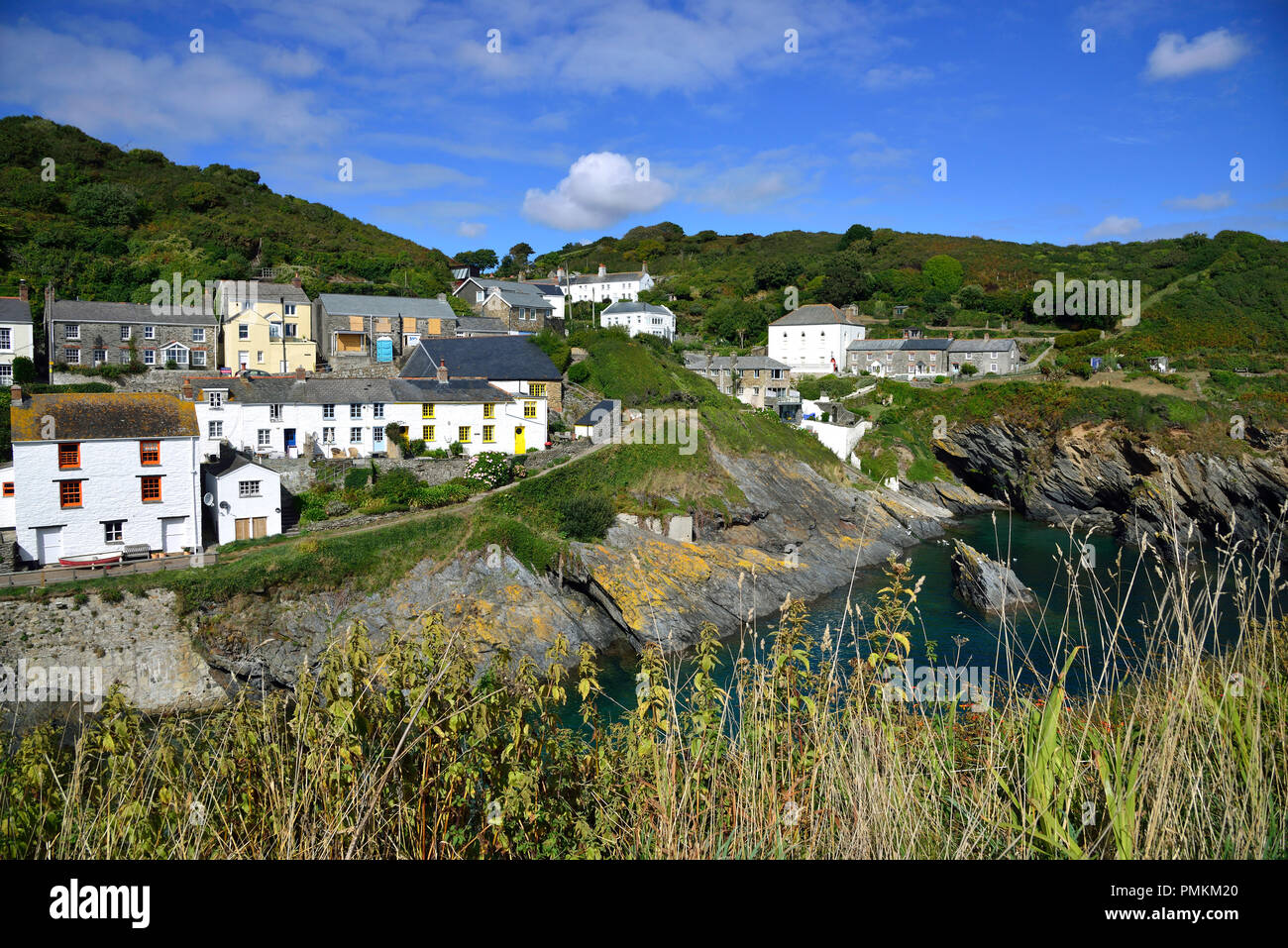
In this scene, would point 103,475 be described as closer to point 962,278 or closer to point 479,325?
point 479,325

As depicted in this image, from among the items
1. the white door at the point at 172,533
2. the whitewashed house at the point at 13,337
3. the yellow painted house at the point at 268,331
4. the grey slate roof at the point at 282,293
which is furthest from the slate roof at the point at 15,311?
the white door at the point at 172,533

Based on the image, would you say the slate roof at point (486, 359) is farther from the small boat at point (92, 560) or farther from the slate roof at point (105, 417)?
the small boat at point (92, 560)

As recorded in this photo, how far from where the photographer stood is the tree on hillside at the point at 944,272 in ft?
229

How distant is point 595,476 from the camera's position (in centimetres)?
2908

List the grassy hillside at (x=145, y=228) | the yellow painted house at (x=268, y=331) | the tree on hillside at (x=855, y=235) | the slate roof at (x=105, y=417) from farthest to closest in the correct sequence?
the tree on hillside at (x=855, y=235) → the grassy hillside at (x=145, y=228) → the yellow painted house at (x=268, y=331) → the slate roof at (x=105, y=417)

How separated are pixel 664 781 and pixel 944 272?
7611 centimetres

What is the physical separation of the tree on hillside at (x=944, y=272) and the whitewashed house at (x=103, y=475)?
212 feet

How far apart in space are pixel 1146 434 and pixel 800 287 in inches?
1486

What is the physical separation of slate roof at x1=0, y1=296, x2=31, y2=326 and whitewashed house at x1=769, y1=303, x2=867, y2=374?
147 ft

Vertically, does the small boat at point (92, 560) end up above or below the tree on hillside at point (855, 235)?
below

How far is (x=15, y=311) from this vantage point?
1225 inches

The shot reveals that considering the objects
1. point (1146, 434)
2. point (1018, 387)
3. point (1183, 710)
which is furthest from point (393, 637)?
point (1018, 387)

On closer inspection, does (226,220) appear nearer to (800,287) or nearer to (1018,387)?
(800,287)

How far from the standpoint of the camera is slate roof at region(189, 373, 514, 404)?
26.8 meters
